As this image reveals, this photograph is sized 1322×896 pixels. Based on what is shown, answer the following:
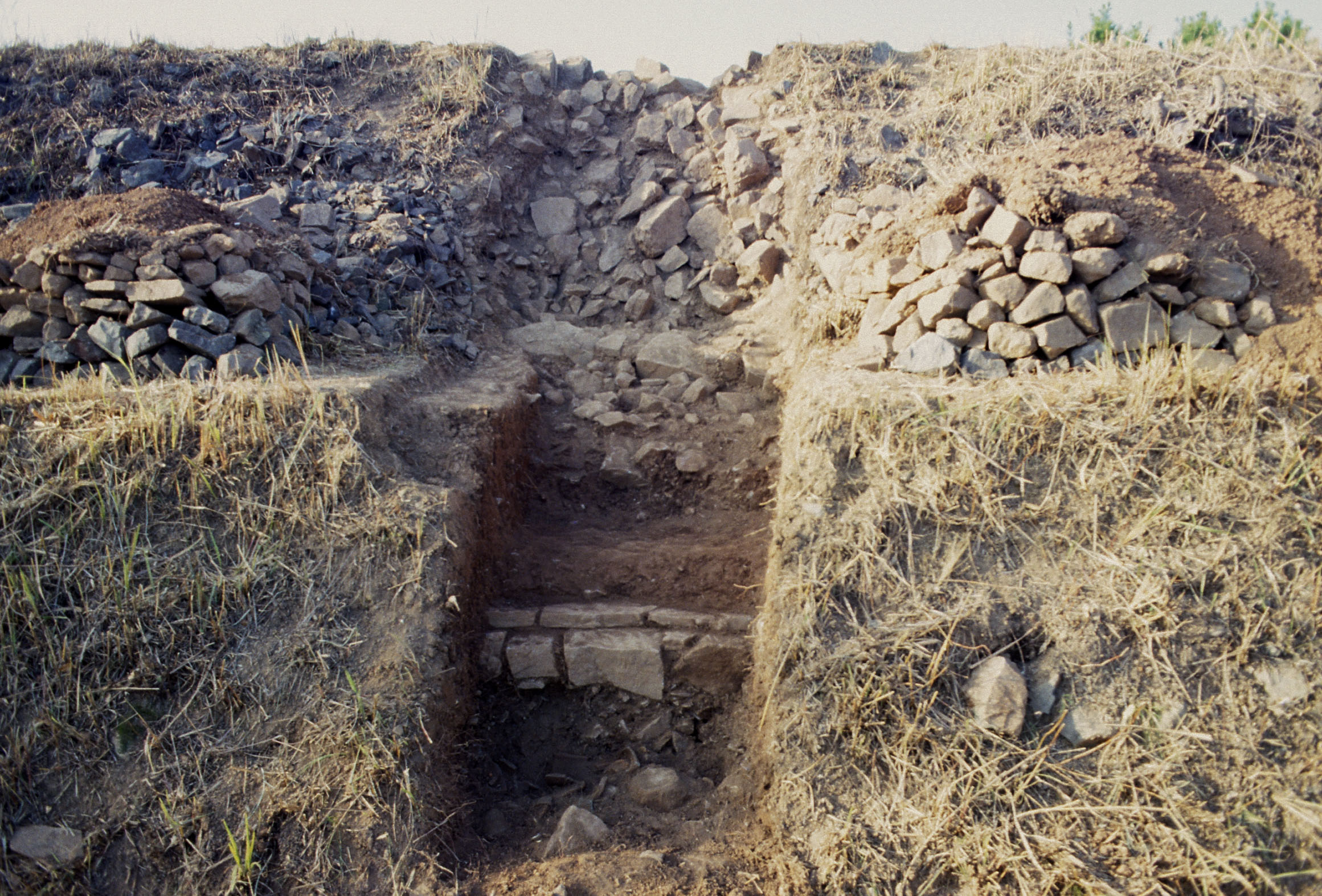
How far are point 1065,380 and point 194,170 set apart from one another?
7148mm

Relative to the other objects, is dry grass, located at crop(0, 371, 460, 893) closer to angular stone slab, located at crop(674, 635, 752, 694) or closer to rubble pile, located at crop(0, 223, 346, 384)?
rubble pile, located at crop(0, 223, 346, 384)

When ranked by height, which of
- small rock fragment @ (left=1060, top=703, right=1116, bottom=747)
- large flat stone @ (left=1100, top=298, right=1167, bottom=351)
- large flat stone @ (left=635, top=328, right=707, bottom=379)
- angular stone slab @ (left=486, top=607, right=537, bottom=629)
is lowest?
angular stone slab @ (left=486, top=607, right=537, bottom=629)

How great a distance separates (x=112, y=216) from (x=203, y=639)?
318 cm

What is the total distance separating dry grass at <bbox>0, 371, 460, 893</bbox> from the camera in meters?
2.94

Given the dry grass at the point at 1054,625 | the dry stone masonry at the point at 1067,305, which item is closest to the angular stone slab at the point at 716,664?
the dry grass at the point at 1054,625

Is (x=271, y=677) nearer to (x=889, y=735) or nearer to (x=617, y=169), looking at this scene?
Result: (x=889, y=735)

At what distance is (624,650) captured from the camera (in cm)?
370

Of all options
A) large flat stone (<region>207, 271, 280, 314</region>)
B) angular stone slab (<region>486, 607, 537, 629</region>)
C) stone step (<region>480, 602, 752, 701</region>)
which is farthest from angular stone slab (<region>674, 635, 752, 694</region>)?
large flat stone (<region>207, 271, 280, 314</region>)

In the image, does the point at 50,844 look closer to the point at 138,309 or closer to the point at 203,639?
the point at 203,639

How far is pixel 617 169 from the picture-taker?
7.27 metres

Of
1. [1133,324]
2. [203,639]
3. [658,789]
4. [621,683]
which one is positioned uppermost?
[1133,324]

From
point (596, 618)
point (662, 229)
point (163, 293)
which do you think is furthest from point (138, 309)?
point (662, 229)

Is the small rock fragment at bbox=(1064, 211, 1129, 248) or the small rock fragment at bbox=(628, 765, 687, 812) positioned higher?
the small rock fragment at bbox=(1064, 211, 1129, 248)

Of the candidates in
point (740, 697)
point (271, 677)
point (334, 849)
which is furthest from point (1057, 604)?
point (271, 677)
